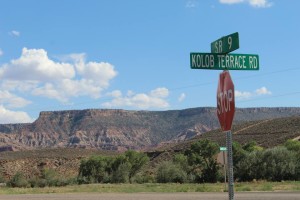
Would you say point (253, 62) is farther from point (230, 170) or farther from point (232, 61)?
point (230, 170)

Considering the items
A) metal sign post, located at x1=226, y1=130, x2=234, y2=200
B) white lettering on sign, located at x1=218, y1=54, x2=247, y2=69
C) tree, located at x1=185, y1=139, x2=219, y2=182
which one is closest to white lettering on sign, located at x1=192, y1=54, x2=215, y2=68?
white lettering on sign, located at x1=218, y1=54, x2=247, y2=69

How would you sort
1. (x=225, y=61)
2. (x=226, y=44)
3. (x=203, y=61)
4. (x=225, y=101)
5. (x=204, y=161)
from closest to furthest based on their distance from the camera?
(x=225, y=101) < (x=226, y=44) < (x=225, y=61) < (x=203, y=61) < (x=204, y=161)

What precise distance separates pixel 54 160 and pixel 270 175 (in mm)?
59258

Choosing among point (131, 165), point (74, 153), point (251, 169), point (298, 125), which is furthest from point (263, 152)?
point (74, 153)

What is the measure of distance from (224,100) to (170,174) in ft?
193

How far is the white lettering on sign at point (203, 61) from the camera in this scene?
7356mm

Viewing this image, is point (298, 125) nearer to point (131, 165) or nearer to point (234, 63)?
point (131, 165)

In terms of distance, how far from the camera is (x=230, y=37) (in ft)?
23.1

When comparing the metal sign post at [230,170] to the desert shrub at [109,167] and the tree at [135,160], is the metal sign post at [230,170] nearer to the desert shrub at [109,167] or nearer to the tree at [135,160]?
the desert shrub at [109,167]

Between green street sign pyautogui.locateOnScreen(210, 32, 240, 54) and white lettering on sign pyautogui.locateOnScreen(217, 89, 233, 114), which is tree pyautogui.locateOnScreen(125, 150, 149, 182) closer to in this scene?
green street sign pyautogui.locateOnScreen(210, 32, 240, 54)

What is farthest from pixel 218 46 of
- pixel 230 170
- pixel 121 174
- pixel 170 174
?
pixel 121 174

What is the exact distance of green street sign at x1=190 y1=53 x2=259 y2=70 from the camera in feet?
23.9

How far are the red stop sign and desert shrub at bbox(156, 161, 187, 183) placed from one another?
186 ft

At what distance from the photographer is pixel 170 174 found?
64.8 meters
